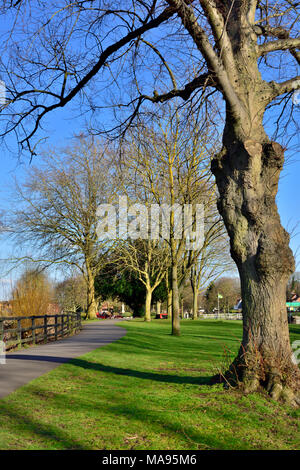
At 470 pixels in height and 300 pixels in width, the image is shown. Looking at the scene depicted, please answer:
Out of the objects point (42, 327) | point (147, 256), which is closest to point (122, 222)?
point (147, 256)

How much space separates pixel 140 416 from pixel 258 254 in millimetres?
Answer: 2791

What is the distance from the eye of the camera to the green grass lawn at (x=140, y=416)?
14.4 ft

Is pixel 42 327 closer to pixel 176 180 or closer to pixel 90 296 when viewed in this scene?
pixel 176 180

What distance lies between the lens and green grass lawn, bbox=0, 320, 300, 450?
4387 millimetres

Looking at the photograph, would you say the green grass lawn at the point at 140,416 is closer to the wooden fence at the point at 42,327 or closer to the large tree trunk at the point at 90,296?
the wooden fence at the point at 42,327

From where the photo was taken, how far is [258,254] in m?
6.07

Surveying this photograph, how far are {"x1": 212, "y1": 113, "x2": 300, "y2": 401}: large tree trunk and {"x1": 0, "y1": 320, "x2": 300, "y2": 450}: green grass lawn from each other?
0.45 metres

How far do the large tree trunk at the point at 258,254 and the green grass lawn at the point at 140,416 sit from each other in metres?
0.45

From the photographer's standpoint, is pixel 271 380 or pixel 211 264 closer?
pixel 271 380

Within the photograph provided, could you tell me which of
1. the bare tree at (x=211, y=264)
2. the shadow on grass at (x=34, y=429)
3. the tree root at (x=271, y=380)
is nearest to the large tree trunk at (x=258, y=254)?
the tree root at (x=271, y=380)

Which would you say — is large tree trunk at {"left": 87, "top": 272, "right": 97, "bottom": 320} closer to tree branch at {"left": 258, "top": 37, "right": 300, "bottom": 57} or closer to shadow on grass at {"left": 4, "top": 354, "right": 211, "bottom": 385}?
shadow on grass at {"left": 4, "top": 354, "right": 211, "bottom": 385}

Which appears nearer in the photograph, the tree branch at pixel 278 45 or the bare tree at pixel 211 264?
the tree branch at pixel 278 45

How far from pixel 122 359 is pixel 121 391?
378 centimetres

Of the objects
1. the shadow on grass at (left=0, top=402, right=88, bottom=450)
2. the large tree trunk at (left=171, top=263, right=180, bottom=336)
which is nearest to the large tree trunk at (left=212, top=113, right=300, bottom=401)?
the shadow on grass at (left=0, top=402, right=88, bottom=450)
